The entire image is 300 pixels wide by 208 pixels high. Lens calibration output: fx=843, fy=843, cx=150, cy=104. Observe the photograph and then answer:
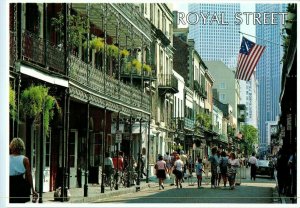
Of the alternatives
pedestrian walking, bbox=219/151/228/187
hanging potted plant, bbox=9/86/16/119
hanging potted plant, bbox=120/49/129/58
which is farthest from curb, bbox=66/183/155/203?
hanging potted plant, bbox=9/86/16/119

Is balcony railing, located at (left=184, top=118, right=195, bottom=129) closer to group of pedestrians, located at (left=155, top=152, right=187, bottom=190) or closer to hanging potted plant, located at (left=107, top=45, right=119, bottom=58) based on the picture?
group of pedestrians, located at (left=155, top=152, right=187, bottom=190)

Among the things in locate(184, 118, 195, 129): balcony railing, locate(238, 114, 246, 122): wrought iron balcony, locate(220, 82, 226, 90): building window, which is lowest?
locate(184, 118, 195, 129): balcony railing

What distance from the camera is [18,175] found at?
43.3ft

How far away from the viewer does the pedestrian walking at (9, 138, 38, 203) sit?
13070 mm

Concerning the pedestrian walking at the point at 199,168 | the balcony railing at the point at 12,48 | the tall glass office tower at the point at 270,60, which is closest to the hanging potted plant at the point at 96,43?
the pedestrian walking at the point at 199,168

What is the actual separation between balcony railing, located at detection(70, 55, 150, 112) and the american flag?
5482mm

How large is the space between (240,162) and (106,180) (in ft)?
13.3

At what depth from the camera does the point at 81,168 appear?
26.4 m

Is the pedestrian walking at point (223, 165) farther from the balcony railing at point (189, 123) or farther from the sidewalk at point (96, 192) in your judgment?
the balcony railing at point (189, 123)

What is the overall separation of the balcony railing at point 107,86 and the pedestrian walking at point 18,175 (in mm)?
7219

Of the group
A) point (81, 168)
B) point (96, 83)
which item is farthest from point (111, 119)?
point (96, 83)

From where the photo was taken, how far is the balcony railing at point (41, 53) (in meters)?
A: 17.6

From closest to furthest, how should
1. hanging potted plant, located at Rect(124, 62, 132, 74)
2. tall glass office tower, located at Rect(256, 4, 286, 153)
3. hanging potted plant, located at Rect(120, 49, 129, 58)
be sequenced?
tall glass office tower, located at Rect(256, 4, 286, 153), hanging potted plant, located at Rect(124, 62, 132, 74), hanging potted plant, located at Rect(120, 49, 129, 58)

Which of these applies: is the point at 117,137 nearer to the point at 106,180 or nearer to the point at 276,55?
the point at 106,180
